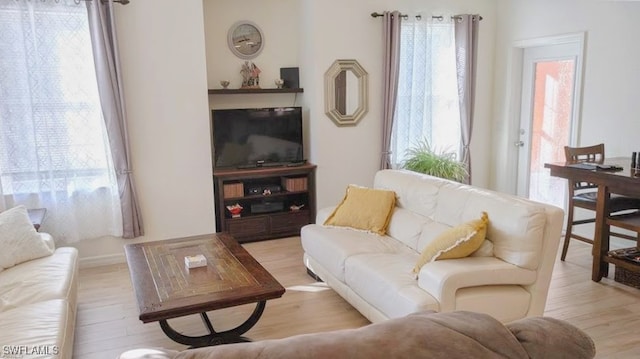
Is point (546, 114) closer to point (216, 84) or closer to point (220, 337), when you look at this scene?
point (216, 84)

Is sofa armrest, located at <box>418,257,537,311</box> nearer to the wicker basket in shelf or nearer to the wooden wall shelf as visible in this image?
the wicker basket in shelf

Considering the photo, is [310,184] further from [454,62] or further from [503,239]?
[503,239]

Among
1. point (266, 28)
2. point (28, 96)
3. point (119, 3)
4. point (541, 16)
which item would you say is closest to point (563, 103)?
point (541, 16)

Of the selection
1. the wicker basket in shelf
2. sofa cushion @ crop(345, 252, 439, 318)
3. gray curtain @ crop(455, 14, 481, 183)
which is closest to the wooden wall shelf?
gray curtain @ crop(455, 14, 481, 183)

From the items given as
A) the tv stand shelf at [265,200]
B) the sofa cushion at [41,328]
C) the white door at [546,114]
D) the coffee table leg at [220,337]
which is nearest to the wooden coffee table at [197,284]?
the coffee table leg at [220,337]

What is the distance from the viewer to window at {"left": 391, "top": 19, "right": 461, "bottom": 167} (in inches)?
220

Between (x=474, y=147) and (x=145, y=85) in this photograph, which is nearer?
(x=145, y=85)

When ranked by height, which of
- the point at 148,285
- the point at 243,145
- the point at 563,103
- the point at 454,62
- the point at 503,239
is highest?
the point at 454,62

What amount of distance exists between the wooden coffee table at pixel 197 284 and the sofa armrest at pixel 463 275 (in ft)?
2.67

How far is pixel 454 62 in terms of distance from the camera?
→ 19.0 ft

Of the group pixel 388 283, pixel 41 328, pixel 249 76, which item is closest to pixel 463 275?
pixel 388 283

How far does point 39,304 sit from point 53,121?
84.5 inches

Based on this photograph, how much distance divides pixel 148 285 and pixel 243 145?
8.88 feet

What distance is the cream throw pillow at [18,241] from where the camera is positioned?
121 inches
